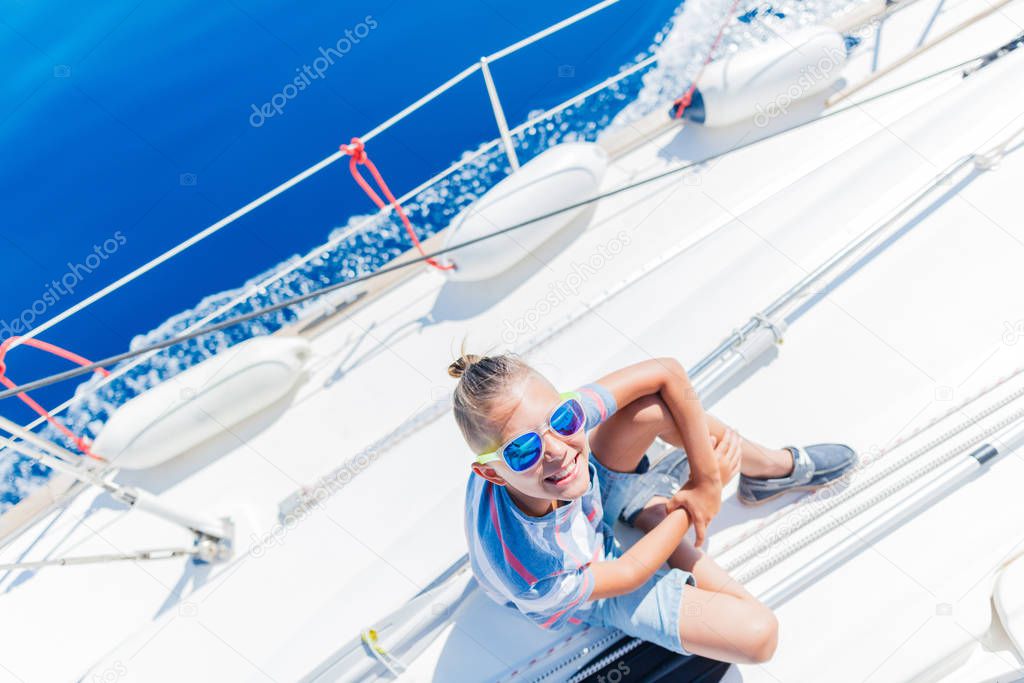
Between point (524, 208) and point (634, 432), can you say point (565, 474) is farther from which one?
point (524, 208)

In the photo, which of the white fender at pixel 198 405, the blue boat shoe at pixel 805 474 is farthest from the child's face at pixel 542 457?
the white fender at pixel 198 405

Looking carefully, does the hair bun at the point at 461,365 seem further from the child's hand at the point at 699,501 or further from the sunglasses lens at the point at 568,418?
the child's hand at the point at 699,501

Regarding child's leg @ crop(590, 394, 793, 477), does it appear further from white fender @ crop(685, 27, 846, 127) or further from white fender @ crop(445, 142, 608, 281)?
white fender @ crop(685, 27, 846, 127)

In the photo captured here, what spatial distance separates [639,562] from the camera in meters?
1.10

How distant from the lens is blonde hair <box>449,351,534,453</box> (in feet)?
2.97

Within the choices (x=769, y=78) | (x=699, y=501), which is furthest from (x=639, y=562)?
(x=769, y=78)

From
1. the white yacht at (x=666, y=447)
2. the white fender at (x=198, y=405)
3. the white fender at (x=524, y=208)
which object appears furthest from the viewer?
the white fender at (x=524, y=208)

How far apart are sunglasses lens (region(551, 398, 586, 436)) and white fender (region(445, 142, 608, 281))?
0.95 meters

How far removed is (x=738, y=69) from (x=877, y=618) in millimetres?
1609

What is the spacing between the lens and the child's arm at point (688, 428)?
118 centimetres

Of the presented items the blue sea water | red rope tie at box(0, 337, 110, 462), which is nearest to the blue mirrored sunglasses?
red rope tie at box(0, 337, 110, 462)

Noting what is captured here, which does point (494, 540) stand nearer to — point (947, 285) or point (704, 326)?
point (704, 326)

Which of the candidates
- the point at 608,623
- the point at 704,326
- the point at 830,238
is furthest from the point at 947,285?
the point at 608,623

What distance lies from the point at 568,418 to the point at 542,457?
7cm
